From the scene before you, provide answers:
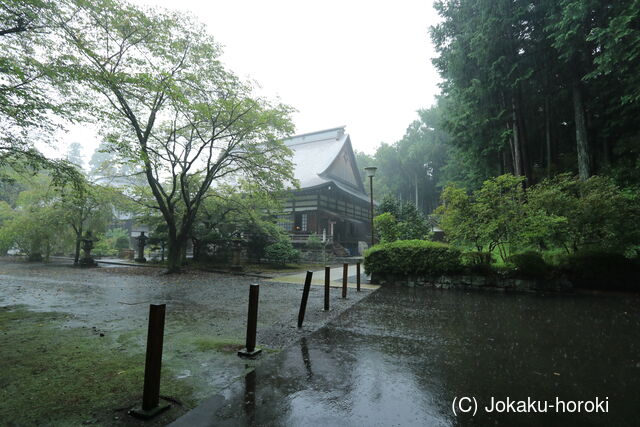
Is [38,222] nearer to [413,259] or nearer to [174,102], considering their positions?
[174,102]

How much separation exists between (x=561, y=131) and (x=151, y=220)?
22.5 meters

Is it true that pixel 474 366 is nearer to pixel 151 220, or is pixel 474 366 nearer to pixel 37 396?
pixel 37 396

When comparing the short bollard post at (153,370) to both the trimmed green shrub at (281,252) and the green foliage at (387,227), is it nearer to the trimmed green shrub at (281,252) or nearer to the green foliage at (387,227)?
the green foliage at (387,227)

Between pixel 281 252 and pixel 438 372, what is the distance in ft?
44.6

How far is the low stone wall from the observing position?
874 cm

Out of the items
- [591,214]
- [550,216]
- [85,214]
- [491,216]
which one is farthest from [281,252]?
[591,214]

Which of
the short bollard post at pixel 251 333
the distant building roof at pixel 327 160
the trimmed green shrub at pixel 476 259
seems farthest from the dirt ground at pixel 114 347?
the distant building roof at pixel 327 160

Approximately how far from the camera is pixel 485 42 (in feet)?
42.7

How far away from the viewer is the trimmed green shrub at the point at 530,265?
29.0 ft

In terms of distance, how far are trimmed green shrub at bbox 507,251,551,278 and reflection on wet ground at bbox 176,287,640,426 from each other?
300cm

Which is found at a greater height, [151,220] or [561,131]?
[561,131]

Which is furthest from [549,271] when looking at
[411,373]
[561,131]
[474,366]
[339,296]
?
[561,131]

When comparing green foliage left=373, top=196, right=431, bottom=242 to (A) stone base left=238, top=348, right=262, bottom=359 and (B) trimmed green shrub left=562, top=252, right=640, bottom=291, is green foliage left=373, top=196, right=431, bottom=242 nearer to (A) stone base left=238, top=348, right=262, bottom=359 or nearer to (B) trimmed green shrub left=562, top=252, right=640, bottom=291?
(B) trimmed green shrub left=562, top=252, right=640, bottom=291

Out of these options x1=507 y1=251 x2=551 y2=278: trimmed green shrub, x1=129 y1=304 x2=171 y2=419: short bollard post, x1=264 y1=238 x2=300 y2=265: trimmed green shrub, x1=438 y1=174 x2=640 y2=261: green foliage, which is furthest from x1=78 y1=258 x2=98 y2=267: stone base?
x1=507 y1=251 x2=551 y2=278: trimmed green shrub
